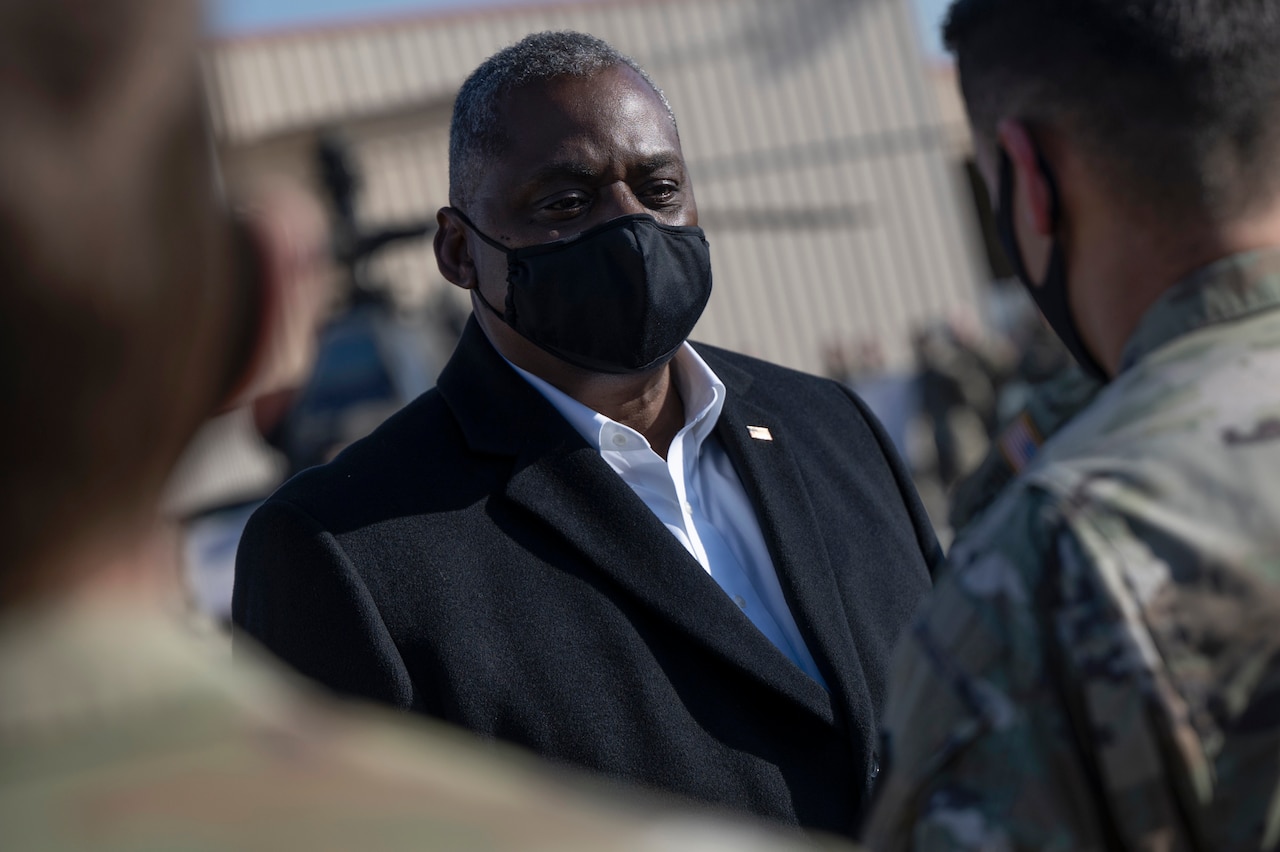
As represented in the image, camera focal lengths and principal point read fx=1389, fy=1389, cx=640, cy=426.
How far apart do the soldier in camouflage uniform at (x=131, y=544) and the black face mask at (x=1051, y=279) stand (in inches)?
37.7

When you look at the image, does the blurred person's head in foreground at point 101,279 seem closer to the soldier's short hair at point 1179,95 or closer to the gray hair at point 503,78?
the soldier's short hair at point 1179,95

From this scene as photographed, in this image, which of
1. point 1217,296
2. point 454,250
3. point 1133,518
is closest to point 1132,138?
point 1217,296

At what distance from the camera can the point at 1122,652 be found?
129 cm

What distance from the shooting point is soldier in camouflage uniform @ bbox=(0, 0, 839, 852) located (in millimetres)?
700

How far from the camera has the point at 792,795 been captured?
214cm

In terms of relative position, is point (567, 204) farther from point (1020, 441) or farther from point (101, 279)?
point (101, 279)

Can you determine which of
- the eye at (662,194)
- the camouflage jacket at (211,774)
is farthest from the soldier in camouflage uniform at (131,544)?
the eye at (662,194)

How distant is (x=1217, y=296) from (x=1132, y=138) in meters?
0.19

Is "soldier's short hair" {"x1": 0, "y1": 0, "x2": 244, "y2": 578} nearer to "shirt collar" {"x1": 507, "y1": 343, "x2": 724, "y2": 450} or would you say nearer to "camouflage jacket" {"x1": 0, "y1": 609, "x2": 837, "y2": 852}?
"camouflage jacket" {"x1": 0, "y1": 609, "x2": 837, "y2": 852}

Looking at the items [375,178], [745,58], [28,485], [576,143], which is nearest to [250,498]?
[576,143]

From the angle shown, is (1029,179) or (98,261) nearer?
(98,261)

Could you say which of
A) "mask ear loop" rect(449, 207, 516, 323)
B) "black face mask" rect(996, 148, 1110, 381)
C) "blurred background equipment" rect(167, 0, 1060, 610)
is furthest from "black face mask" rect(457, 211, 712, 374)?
"blurred background equipment" rect(167, 0, 1060, 610)

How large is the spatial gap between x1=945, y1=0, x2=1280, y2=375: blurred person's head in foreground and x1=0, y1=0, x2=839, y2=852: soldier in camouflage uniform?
0.92 meters

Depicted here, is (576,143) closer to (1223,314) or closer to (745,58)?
(1223,314)
